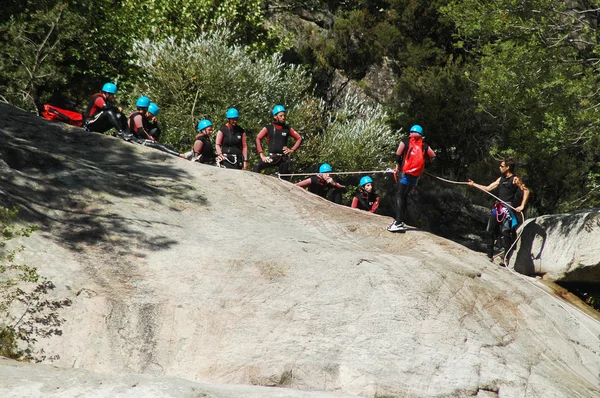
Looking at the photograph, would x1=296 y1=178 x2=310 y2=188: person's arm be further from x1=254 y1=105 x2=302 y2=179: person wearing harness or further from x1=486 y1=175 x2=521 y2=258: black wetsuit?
x1=486 y1=175 x2=521 y2=258: black wetsuit

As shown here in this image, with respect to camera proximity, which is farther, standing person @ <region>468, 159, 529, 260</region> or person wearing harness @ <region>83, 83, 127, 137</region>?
person wearing harness @ <region>83, 83, 127, 137</region>

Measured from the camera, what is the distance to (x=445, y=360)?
1050 cm

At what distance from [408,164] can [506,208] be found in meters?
2.54

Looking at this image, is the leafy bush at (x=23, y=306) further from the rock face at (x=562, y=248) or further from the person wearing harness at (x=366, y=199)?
the rock face at (x=562, y=248)

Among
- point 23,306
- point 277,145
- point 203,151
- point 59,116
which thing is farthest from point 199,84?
point 23,306

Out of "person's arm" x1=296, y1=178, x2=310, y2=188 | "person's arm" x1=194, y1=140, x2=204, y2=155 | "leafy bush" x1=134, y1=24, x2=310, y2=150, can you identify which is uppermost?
"leafy bush" x1=134, y1=24, x2=310, y2=150

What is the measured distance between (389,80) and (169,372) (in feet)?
81.4

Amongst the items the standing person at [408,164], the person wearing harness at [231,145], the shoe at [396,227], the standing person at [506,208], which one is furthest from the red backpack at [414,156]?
the person wearing harness at [231,145]

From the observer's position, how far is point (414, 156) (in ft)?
46.1

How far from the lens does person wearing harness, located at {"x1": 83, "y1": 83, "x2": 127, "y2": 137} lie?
1581 centimetres

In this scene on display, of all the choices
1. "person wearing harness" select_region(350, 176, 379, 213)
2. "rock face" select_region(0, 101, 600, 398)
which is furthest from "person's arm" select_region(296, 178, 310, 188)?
"rock face" select_region(0, 101, 600, 398)

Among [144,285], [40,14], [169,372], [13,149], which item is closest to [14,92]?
[40,14]

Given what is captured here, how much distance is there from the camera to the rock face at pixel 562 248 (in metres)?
16.0

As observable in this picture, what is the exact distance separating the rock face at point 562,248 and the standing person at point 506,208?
30.8 inches
